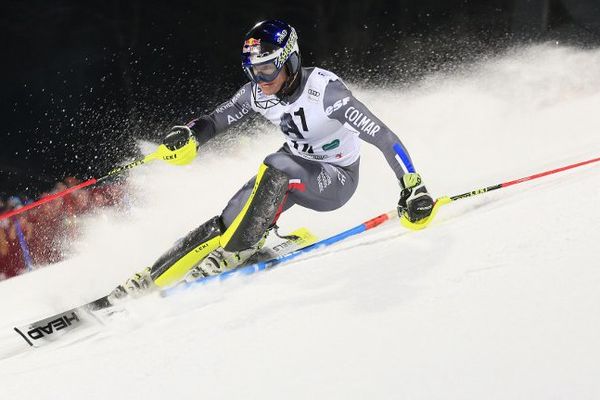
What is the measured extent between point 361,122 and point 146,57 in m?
2.55

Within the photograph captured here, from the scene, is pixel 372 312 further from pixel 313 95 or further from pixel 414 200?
pixel 313 95

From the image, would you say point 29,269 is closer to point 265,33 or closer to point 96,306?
point 96,306

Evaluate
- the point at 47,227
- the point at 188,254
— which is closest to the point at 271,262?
the point at 188,254

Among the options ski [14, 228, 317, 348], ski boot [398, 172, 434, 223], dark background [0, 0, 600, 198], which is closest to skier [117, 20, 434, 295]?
ski boot [398, 172, 434, 223]

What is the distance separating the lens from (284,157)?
3.34 metres

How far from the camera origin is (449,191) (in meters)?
4.51

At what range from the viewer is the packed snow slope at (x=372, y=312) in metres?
2.20

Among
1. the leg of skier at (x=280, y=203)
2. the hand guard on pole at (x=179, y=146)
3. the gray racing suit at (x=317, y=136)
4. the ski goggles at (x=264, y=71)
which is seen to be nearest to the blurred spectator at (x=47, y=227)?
the hand guard on pole at (x=179, y=146)

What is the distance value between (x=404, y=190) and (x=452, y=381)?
1.16 metres

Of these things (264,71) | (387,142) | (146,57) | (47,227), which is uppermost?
(264,71)

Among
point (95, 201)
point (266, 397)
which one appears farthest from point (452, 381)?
point (95, 201)

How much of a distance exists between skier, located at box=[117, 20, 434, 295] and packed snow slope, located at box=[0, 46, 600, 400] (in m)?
0.19

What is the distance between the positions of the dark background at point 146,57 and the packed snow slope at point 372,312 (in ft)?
2.53

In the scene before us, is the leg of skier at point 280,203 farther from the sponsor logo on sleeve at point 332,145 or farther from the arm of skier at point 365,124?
the arm of skier at point 365,124
